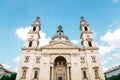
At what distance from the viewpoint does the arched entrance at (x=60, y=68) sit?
87.6ft

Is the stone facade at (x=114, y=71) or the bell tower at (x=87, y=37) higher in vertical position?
the bell tower at (x=87, y=37)

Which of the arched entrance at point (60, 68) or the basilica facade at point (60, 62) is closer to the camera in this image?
the basilica facade at point (60, 62)

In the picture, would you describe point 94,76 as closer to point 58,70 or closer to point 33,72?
point 58,70

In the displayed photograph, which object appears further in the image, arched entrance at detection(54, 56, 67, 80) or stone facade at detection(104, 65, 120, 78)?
stone facade at detection(104, 65, 120, 78)

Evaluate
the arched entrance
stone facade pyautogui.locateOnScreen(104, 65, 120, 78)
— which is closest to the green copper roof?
the arched entrance

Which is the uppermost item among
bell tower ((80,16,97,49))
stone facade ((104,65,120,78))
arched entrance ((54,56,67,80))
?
bell tower ((80,16,97,49))

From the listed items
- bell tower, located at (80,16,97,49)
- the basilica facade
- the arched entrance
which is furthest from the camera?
bell tower, located at (80,16,97,49)

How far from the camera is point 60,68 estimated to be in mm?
27984

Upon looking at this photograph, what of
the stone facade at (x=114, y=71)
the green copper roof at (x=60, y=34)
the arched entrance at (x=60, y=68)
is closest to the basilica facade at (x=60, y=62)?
the arched entrance at (x=60, y=68)

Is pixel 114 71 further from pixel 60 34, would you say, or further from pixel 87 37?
pixel 60 34

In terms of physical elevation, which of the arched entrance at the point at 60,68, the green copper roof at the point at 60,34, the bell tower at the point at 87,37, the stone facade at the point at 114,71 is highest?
the green copper roof at the point at 60,34

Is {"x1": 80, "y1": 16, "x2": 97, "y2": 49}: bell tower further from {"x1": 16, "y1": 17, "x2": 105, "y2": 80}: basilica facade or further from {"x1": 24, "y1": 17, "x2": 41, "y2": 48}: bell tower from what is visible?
A: {"x1": 24, "y1": 17, "x2": 41, "y2": 48}: bell tower

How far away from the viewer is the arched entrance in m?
26.7

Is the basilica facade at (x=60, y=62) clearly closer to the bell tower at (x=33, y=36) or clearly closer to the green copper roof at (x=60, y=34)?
the bell tower at (x=33, y=36)
